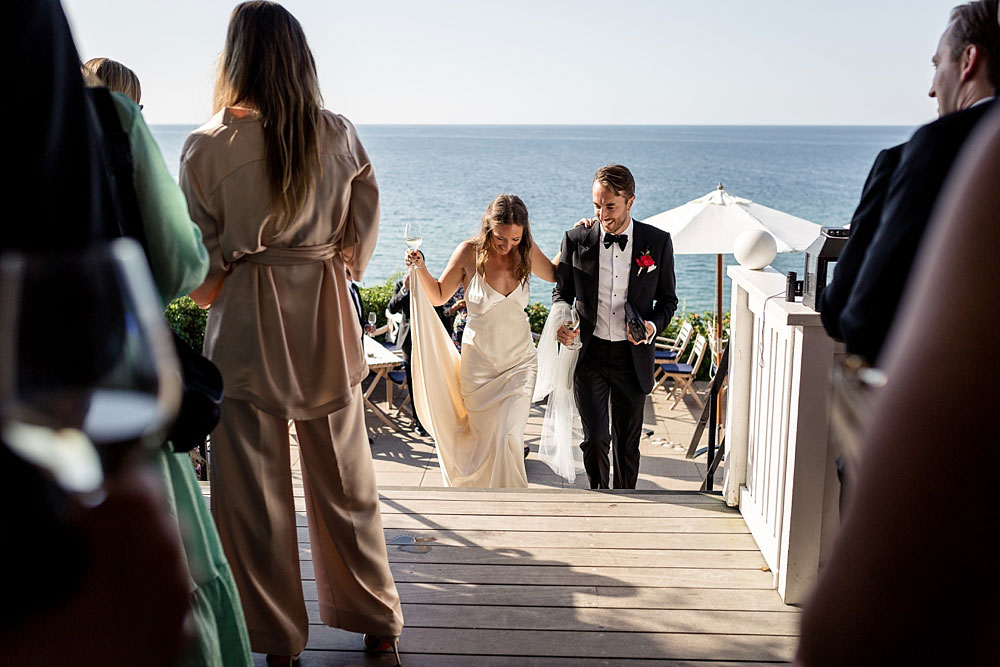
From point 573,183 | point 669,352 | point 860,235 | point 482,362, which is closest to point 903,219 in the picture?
point 860,235

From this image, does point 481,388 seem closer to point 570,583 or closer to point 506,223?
point 506,223

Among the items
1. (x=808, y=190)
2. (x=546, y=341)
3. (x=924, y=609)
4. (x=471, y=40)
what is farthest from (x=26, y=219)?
(x=471, y=40)

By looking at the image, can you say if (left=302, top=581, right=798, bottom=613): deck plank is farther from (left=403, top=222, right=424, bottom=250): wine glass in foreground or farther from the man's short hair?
the man's short hair

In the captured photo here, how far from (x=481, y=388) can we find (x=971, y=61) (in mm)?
3798

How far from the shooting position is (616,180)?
15.2 ft

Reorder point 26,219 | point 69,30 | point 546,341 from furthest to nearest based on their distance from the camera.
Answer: point 546,341
point 69,30
point 26,219

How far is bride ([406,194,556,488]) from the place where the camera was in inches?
192

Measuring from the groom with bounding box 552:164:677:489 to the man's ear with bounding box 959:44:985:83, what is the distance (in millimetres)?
3058

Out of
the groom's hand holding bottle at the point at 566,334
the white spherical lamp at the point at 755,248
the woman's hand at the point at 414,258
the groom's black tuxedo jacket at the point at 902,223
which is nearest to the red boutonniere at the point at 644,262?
the groom's hand holding bottle at the point at 566,334

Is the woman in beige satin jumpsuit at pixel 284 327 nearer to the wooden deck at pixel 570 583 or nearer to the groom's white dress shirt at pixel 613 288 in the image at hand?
the wooden deck at pixel 570 583

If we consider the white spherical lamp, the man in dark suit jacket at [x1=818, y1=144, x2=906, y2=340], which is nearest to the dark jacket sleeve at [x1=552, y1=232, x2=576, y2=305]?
the white spherical lamp

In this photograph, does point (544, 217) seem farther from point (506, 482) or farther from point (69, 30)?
point (69, 30)

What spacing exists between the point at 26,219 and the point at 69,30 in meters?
0.18

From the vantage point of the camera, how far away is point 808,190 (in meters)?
80.4
